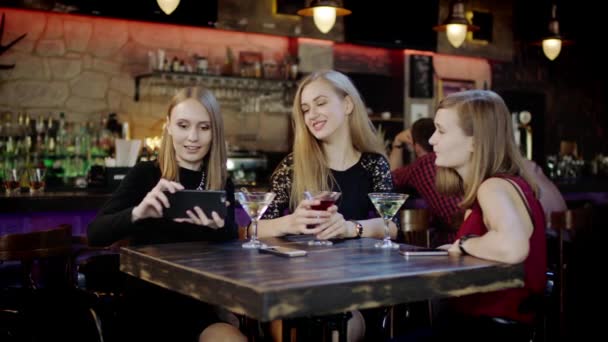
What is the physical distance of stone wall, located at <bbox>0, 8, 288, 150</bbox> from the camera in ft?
20.7

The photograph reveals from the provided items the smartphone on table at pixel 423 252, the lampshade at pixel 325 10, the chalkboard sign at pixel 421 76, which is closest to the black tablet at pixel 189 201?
the smartphone on table at pixel 423 252

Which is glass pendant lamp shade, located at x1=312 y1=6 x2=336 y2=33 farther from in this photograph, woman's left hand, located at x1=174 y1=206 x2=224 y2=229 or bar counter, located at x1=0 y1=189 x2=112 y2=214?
woman's left hand, located at x1=174 y1=206 x2=224 y2=229

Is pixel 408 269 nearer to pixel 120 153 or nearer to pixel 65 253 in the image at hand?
pixel 65 253

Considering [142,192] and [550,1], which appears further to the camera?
[550,1]

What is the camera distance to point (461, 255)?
2258mm

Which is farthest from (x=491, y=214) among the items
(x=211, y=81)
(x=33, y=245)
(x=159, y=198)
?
(x=211, y=81)

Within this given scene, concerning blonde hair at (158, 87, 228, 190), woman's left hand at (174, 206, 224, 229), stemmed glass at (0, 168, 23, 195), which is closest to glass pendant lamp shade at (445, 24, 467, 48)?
stemmed glass at (0, 168, 23, 195)

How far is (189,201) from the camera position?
Answer: 2.29 meters

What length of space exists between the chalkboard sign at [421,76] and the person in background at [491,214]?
6.05 m

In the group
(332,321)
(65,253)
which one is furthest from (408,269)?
(65,253)

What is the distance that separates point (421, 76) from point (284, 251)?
647 cm

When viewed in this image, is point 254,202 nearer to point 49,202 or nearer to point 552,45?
point 49,202

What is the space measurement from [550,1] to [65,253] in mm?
7706

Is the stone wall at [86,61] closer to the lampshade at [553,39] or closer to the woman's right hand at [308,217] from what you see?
the lampshade at [553,39]
